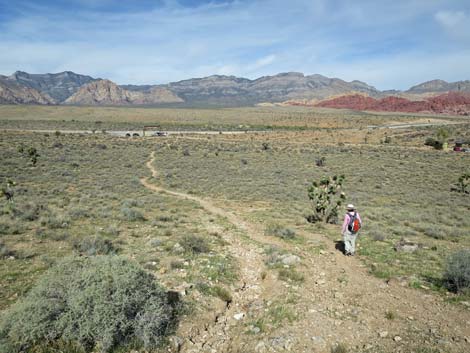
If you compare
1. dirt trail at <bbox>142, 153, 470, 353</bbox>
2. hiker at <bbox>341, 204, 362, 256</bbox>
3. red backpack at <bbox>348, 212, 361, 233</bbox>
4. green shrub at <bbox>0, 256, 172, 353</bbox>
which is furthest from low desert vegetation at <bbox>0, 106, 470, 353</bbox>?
red backpack at <bbox>348, 212, 361, 233</bbox>

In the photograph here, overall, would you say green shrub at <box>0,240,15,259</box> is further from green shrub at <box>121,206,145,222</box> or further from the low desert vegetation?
green shrub at <box>121,206,145,222</box>

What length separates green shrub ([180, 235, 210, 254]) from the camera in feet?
32.9

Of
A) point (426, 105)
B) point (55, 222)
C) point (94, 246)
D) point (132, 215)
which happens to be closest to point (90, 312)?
point (94, 246)

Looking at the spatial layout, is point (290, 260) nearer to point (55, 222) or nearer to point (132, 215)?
point (132, 215)

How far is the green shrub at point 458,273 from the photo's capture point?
7359mm

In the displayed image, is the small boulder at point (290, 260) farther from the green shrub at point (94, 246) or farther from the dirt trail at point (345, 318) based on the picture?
the green shrub at point (94, 246)

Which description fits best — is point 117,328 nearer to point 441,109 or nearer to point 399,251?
point 399,251

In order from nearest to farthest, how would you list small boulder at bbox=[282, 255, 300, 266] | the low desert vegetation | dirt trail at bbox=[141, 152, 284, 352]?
the low desert vegetation → dirt trail at bbox=[141, 152, 284, 352] → small boulder at bbox=[282, 255, 300, 266]

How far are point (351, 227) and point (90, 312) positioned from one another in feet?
25.8

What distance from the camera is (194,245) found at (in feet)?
33.2

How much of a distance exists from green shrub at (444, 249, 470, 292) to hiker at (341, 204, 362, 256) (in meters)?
2.65

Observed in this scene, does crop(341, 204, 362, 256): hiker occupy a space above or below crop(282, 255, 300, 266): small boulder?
above

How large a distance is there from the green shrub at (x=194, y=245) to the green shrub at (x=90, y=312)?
3.96 m

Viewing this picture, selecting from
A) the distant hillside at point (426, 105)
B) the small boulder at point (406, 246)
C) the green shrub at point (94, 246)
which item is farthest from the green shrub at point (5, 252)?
the distant hillside at point (426, 105)
